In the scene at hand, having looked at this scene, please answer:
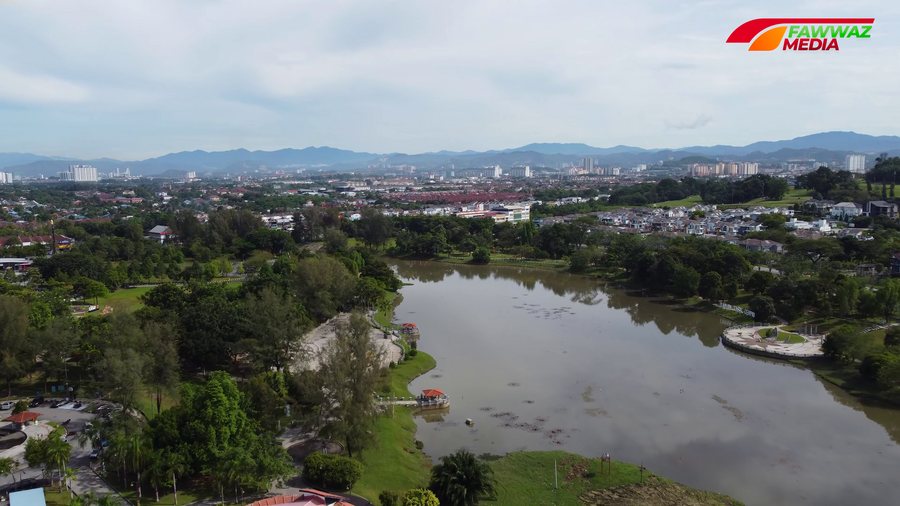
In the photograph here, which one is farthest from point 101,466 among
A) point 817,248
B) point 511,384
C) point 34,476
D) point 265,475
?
point 817,248

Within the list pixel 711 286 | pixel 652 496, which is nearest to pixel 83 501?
pixel 652 496

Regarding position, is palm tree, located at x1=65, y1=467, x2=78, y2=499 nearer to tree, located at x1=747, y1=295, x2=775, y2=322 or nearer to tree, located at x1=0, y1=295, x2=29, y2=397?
tree, located at x1=0, y1=295, x2=29, y2=397

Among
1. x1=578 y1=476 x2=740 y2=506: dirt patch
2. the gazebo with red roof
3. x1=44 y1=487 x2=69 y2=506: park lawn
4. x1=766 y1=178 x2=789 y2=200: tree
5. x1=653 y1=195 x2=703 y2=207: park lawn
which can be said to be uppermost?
x1=766 y1=178 x2=789 y2=200: tree

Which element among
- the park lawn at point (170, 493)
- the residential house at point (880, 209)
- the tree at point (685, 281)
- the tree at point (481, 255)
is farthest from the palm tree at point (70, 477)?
the residential house at point (880, 209)

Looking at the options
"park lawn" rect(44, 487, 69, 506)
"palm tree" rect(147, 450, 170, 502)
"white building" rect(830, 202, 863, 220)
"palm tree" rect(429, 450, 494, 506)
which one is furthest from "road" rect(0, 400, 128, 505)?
"white building" rect(830, 202, 863, 220)

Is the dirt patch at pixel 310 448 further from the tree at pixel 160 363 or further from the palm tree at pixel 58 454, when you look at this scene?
the palm tree at pixel 58 454

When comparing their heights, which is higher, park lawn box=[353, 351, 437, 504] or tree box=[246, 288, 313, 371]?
tree box=[246, 288, 313, 371]

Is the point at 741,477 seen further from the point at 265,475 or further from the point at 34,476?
the point at 34,476
